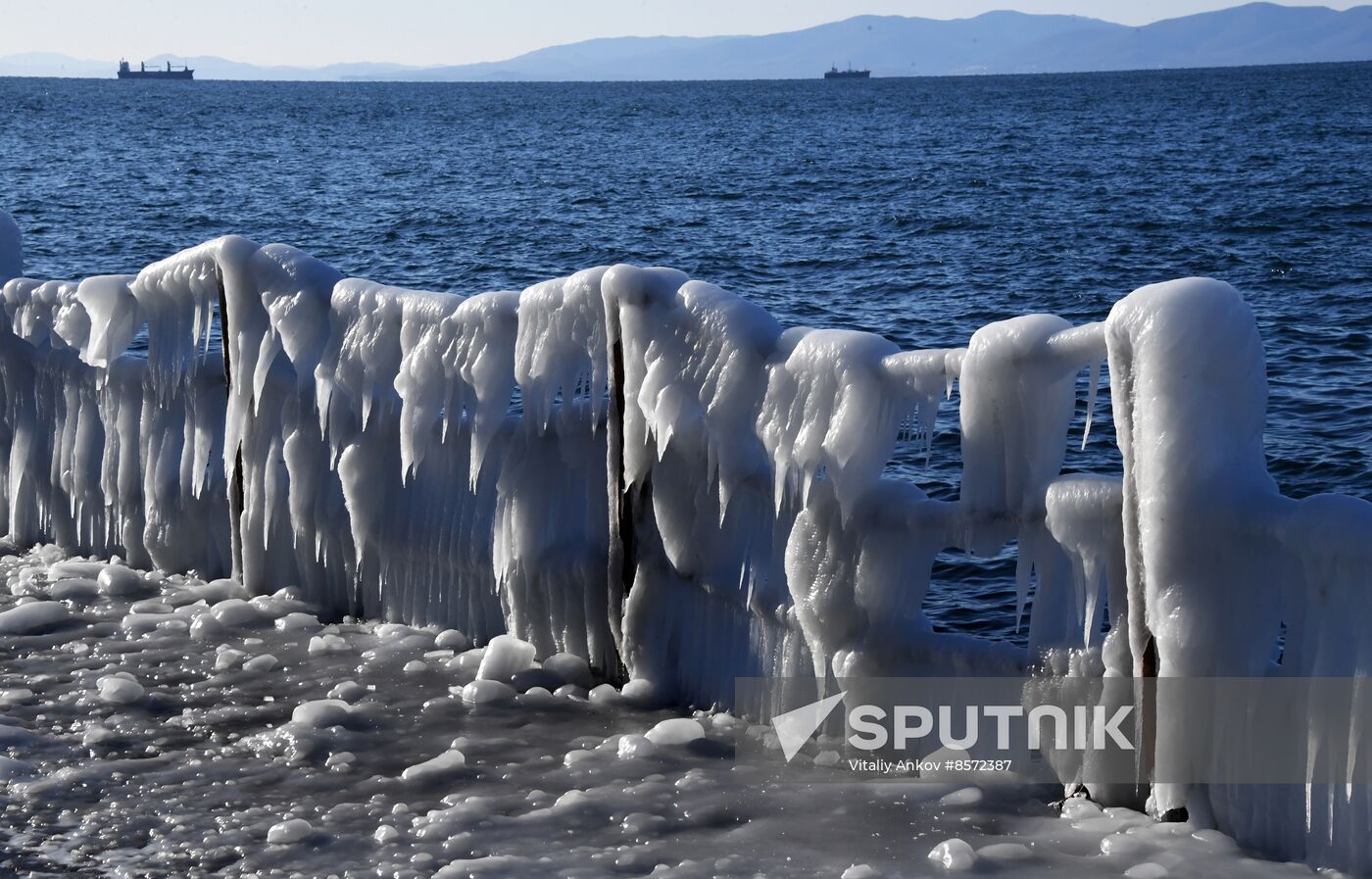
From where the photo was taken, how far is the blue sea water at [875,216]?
23.2 m

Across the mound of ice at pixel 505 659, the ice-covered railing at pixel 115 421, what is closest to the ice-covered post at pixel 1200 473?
the mound of ice at pixel 505 659

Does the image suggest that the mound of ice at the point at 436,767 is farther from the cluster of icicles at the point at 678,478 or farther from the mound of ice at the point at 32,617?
the mound of ice at the point at 32,617

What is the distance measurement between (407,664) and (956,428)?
10.6 m

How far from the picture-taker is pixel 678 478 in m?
6.92

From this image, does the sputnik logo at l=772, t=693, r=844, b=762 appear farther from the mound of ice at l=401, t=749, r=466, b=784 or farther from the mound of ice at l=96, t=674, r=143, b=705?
the mound of ice at l=96, t=674, r=143, b=705

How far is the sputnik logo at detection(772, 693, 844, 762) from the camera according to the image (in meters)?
6.48

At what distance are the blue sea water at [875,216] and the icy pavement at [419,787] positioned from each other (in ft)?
17.1

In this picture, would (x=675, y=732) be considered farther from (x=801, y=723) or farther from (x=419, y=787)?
(x=419, y=787)

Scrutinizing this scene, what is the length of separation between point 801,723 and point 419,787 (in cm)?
180

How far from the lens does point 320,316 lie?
8.20 m

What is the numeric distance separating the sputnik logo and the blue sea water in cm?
491

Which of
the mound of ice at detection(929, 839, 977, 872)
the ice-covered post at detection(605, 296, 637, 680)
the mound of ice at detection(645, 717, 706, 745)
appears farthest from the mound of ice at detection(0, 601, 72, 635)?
the mound of ice at detection(929, 839, 977, 872)

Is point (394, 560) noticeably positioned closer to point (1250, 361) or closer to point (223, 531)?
point (223, 531)

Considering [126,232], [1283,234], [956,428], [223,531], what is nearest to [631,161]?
[126,232]
